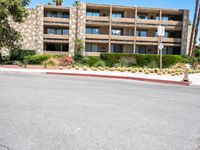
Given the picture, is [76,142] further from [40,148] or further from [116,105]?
[116,105]

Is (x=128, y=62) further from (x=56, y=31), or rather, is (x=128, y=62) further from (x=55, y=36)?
(x=56, y=31)

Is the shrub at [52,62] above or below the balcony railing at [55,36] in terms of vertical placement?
below

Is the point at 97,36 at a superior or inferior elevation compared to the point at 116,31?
inferior

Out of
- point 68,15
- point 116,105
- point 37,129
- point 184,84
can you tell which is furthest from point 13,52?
point 37,129

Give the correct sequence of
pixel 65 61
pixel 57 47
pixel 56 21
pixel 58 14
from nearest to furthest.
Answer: pixel 65 61 → pixel 56 21 → pixel 58 14 → pixel 57 47

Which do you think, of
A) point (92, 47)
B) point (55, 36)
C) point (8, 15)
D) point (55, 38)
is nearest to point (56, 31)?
point (55, 36)

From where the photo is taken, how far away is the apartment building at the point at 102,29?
2053 inches

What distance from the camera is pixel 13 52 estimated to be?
119ft

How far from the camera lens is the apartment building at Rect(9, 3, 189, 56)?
5216 cm

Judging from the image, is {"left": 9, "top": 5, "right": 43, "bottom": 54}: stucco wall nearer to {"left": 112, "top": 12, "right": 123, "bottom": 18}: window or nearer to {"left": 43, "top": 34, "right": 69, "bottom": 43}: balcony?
{"left": 43, "top": 34, "right": 69, "bottom": 43}: balcony

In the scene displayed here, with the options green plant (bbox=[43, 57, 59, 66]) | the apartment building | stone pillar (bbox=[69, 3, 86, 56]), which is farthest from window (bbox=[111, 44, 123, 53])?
green plant (bbox=[43, 57, 59, 66])

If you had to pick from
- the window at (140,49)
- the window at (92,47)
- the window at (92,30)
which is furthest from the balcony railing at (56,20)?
the window at (140,49)

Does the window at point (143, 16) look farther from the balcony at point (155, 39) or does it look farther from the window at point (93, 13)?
the window at point (93, 13)

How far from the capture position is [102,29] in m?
55.3
